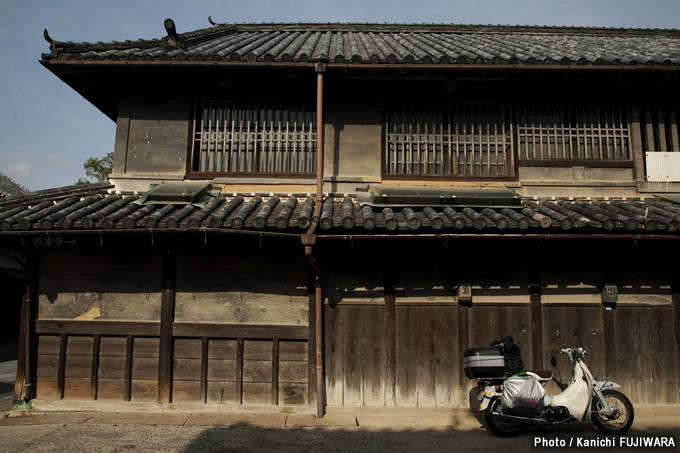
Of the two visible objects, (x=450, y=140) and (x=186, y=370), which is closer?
(x=186, y=370)

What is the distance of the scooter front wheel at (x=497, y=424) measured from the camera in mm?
6688

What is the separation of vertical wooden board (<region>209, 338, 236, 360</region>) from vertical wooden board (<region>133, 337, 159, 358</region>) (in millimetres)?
1053

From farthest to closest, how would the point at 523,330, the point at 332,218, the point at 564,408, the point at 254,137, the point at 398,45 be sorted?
the point at 398,45
the point at 254,137
the point at 523,330
the point at 332,218
the point at 564,408

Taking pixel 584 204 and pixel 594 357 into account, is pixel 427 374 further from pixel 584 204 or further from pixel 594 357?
pixel 584 204

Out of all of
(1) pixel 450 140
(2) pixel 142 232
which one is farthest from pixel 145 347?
(1) pixel 450 140

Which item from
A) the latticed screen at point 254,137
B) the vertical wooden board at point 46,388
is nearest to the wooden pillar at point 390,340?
the latticed screen at point 254,137

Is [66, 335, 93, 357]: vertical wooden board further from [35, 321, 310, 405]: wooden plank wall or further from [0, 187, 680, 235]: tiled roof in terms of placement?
[0, 187, 680, 235]: tiled roof

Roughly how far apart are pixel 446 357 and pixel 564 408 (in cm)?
207

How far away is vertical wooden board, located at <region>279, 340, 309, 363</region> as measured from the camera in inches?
312

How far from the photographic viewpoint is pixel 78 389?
26.3ft

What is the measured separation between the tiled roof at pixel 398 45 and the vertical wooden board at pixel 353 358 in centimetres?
502

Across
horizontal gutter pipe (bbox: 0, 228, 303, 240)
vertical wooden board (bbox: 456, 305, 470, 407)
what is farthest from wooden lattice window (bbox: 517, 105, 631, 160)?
horizontal gutter pipe (bbox: 0, 228, 303, 240)

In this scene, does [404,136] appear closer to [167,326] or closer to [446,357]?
[446,357]

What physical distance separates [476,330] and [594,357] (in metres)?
2.30
